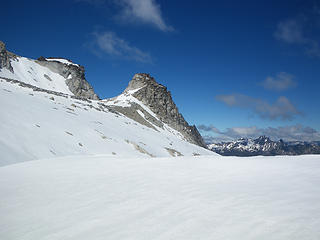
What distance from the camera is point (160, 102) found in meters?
91.1

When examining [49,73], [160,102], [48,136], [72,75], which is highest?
[72,75]

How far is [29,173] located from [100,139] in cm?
1147

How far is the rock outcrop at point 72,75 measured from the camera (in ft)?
254

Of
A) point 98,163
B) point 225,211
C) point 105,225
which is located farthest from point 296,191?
point 98,163

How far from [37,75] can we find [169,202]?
78874 millimetres

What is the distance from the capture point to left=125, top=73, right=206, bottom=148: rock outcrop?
84.2 metres

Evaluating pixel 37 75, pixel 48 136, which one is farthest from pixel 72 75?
pixel 48 136

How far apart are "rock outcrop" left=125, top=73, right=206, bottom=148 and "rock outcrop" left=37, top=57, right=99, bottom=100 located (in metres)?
19.9

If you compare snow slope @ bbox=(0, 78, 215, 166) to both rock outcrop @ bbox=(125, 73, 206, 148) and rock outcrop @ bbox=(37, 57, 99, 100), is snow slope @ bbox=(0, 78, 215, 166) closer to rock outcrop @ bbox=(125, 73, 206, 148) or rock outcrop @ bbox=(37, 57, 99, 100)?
rock outcrop @ bbox=(37, 57, 99, 100)

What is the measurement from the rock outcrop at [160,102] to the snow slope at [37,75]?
29.4 metres

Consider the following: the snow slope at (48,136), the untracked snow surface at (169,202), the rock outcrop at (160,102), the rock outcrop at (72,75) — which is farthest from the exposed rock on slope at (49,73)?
the untracked snow surface at (169,202)

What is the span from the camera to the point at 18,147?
37.0 feet

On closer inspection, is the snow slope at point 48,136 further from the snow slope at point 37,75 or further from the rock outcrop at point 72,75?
the rock outcrop at point 72,75

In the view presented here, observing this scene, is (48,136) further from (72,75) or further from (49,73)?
(72,75)
